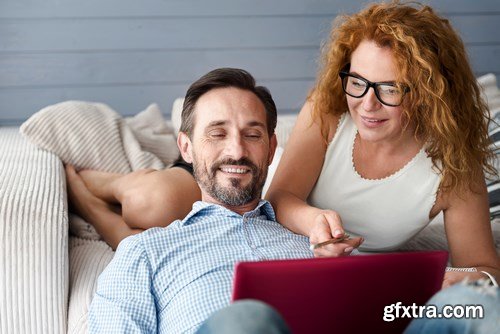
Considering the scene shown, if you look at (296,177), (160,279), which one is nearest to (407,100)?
(296,177)

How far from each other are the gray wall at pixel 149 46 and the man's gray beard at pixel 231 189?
5.43 ft

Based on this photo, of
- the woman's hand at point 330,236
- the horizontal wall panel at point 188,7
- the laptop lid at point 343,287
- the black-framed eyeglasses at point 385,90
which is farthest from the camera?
the horizontal wall panel at point 188,7

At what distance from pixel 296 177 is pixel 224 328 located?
874 millimetres

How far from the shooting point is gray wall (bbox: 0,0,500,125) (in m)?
3.04

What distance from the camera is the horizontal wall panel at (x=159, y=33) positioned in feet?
9.93

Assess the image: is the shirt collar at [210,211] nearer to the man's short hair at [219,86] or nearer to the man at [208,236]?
the man at [208,236]

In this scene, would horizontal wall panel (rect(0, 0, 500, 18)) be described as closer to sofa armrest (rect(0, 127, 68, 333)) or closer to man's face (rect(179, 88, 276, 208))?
sofa armrest (rect(0, 127, 68, 333))

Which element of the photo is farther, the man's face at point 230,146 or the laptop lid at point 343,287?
the man's face at point 230,146

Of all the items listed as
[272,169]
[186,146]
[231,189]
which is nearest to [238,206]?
[231,189]

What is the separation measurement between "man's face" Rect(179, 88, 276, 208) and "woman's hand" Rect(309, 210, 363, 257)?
0.19 m

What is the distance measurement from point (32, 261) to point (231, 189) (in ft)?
1.63

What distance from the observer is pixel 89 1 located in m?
3.05

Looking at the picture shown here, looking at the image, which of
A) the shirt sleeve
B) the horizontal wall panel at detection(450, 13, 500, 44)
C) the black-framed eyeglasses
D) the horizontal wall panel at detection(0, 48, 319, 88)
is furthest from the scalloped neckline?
the horizontal wall panel at detection(450, 13, 500, 44)

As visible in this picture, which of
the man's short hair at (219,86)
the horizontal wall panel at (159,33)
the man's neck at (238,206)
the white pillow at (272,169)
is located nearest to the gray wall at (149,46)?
the horizontal wall panel at (159,33)
